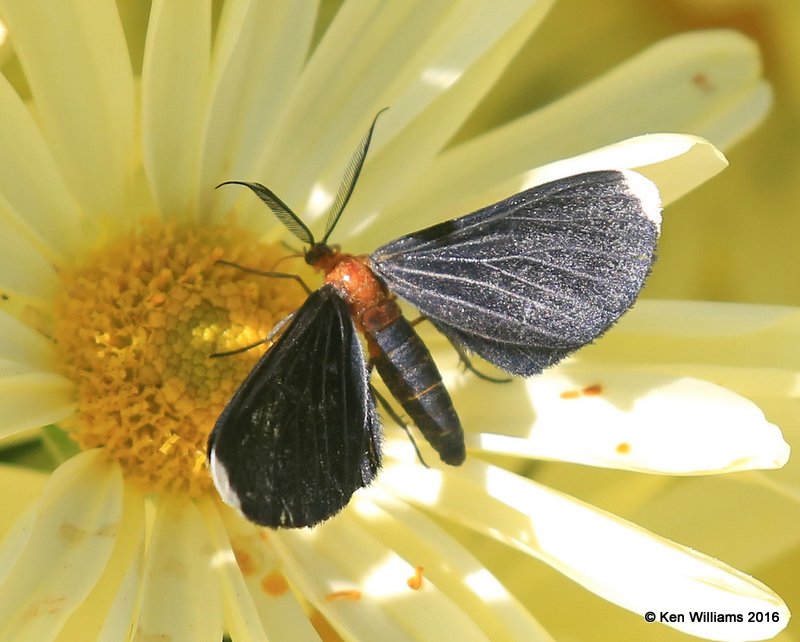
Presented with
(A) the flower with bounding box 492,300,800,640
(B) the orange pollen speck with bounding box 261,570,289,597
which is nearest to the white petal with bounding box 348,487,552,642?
(B) the orange pollen speck with bounding box 261,570,289,597

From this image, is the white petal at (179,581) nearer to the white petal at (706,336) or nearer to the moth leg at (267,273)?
the moth leg at (267,273)

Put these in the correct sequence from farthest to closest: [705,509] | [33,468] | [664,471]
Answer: [705,509], [33,468], [664,471]

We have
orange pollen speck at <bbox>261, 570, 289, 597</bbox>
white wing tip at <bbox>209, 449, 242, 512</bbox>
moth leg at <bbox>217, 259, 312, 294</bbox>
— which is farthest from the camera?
moth leg at <bbox>217, 259, 312, 294</bbox>

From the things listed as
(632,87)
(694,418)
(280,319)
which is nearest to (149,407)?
(280,319)

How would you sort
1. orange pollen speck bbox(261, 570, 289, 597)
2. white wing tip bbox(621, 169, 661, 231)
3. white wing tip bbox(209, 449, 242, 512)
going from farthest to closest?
orange pollen speck bbox(261, 570, 289, 597), white wing tip bbox(621, 169, 661, 231), white wing tip bbox(209, 449, 242, 512)

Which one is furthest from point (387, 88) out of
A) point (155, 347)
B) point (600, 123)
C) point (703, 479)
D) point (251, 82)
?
point (703, 479)

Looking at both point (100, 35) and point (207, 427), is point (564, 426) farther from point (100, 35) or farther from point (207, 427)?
point (100, 35)

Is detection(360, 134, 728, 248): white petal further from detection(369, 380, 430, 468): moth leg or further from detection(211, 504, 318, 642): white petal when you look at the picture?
detection(211, 504, 318, 642): white petal
